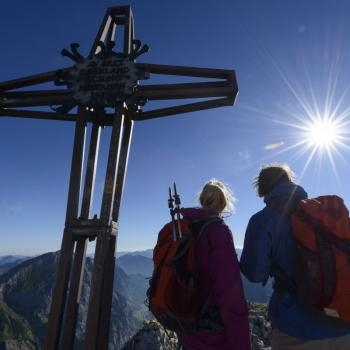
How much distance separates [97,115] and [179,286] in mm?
3905

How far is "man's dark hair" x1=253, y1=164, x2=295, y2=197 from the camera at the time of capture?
16.3ft

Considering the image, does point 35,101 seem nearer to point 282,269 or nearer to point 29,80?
point 29,80

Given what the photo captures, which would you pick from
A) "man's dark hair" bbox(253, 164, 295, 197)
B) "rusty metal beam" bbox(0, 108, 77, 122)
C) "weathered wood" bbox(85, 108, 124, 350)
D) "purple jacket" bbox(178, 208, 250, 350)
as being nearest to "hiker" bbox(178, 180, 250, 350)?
"purple jacket" bbox(178, 208, 250, 350)

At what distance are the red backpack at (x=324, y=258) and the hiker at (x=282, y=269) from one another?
14cm

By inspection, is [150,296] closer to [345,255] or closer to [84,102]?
[345,255]

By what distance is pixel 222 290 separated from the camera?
3.84m

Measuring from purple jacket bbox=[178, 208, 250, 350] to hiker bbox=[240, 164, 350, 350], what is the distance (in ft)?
1.62

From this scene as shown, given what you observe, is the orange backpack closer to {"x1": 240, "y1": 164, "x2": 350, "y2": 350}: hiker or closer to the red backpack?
{"x1": 240, "y1": 164, "x2": 350, "y2": 350}: hiker

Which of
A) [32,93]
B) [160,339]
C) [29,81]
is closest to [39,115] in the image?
[32,93]

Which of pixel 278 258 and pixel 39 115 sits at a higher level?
pixel 39 115

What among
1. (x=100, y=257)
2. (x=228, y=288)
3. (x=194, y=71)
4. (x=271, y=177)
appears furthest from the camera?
(x=194, y=71)

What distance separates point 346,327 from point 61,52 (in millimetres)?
6694

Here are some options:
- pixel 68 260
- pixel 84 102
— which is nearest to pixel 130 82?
pixel 84 102

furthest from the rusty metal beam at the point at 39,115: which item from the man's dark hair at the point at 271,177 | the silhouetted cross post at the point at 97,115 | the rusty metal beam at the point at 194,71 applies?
the man's dark hair at the point at 271,177
